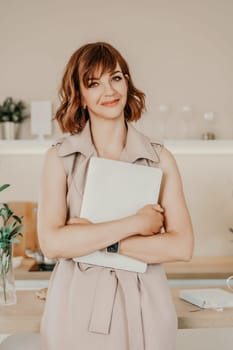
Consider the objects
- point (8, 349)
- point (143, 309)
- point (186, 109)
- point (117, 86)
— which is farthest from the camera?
point (186, 109)

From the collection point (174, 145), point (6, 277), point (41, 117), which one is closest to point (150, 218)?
point (6, 277)

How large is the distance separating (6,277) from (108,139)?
1.93ft

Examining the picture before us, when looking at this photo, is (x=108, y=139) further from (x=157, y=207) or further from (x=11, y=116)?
(x=11, y=116)

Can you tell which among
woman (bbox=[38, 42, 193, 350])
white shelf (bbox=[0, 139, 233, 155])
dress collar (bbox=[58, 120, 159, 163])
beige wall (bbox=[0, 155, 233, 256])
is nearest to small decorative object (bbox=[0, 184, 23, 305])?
woman (bbox=[38, 42, 193, 350])

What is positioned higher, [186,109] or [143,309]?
[186,109]

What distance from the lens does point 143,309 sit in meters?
1.53

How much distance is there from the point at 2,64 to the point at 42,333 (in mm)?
2614

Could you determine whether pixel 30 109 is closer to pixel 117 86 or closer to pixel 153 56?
pixel 153 56

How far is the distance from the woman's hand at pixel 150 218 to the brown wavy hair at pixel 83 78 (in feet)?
1.13

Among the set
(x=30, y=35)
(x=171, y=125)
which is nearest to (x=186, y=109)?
(x=171, y=125)

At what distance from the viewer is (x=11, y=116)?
3709mm

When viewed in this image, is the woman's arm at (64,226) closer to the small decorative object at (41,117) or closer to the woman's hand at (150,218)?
the woman's hand at (150,218)

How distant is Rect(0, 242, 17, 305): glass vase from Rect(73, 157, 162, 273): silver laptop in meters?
0.37

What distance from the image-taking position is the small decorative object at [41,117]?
3.73 metres
